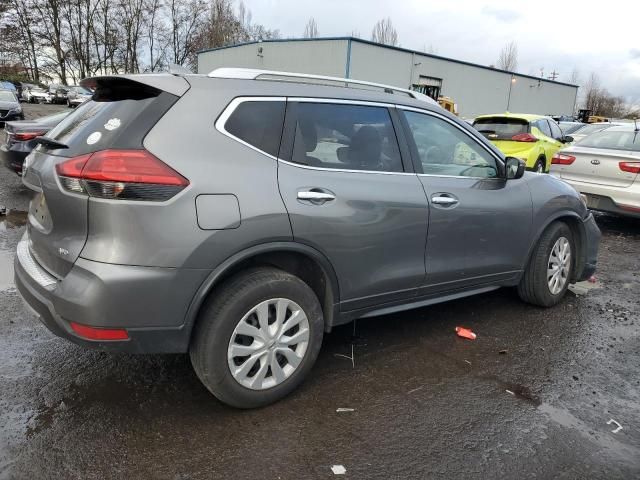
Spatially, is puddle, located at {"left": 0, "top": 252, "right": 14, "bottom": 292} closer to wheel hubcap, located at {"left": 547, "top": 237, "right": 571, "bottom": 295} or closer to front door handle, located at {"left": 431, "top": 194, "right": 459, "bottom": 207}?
front door handle, located at {"left": 431, "top": 194, "right": 459, "bottom": 207}

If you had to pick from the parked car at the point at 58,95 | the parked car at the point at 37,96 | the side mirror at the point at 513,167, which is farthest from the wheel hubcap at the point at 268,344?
the parked car at the point at 37,96

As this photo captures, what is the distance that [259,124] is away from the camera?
9.02 ft

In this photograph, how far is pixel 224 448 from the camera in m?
2.51

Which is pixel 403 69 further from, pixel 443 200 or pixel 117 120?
pixel 117 120

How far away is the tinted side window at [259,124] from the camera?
2.67 m

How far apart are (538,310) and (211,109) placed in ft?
11.4

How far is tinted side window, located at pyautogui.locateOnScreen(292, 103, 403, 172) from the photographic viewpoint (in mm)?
2930

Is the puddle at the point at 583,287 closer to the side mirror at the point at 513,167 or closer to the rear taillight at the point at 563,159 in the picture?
the side mirror at the point at 513,167

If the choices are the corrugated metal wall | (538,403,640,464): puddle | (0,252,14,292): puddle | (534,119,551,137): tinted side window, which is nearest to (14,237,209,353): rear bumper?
(538,403,640,464): puddle

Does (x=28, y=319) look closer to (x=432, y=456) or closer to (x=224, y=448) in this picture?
(x=224, y=448)

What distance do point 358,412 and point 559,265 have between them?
2.66 m

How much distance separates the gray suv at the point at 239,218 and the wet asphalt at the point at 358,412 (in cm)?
32

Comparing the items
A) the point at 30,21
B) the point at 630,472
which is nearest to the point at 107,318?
the point at 630,472

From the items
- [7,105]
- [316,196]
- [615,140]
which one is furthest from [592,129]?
[7,105]
